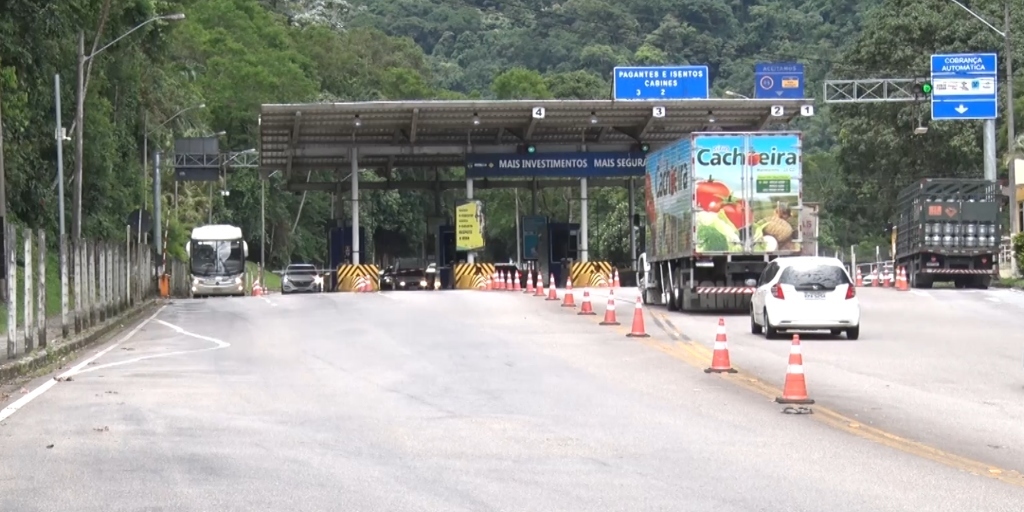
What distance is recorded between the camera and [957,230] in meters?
46.2

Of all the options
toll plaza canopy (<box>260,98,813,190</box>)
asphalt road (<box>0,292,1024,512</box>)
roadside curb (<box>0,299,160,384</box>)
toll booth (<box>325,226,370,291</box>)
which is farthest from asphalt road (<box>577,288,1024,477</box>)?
toll booth (<box>325,226,370,291</box>)

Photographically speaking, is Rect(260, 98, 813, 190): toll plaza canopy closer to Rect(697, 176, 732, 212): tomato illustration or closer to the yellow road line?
Rect(697, 176, 732, 212): tomato illustration

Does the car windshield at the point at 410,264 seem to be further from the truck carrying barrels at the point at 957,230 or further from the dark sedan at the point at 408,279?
the truck carrying barrels at the point at 957,230

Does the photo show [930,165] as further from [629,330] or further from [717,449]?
[717,449]

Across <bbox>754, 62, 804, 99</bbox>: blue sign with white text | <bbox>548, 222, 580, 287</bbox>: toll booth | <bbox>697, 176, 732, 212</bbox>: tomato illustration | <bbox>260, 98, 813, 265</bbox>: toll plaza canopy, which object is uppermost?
<bbox>754, 62, 804, 99</bbox>: blue sign with white text

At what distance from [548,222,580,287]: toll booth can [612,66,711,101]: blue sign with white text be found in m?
6.41

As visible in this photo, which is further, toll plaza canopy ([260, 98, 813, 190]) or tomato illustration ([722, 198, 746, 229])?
toll plaza canopy ([260, 98, 813, 190])

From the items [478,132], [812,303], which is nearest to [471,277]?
[478,132]

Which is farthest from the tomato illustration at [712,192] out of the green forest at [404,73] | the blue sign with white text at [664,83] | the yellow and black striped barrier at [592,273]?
the blue sign with white text at [664,83]

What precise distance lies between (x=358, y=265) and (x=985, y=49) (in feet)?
100

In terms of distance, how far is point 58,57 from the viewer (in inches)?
1604

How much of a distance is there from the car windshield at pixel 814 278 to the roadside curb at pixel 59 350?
1197 centimetres

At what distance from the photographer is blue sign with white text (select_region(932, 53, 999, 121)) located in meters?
47.8

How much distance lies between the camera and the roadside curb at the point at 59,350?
20.1 meters
